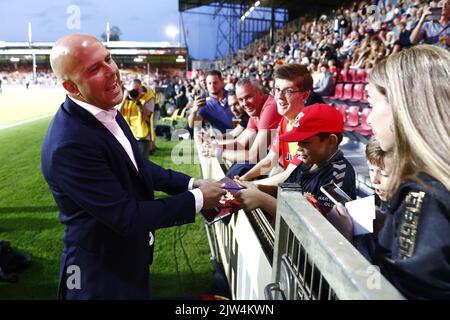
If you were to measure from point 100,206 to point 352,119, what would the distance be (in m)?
7.13

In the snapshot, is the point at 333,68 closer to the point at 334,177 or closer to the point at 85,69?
the point at 334,177

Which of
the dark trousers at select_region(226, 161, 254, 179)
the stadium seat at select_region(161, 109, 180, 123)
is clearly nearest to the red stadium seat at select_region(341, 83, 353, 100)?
the dark trousers at select_region(226, 161, 254, 179)

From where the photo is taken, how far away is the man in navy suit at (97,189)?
1.50 m

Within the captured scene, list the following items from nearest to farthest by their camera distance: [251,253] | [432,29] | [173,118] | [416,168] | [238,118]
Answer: [416,168]
[251,253]
[238,118]
[432,29]
[173,118]

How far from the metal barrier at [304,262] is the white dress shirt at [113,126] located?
0.37 m

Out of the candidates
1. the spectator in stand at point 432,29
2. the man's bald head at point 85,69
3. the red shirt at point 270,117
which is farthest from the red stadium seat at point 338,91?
the man's bald head at point 85,69

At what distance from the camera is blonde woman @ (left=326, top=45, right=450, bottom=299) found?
91 cm

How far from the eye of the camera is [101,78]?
1.64 m

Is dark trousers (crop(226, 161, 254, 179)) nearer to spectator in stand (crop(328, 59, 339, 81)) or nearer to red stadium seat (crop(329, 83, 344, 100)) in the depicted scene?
red stadium seat (crop(329, 83, 344, 100))

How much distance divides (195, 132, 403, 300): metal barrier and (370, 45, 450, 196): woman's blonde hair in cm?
32

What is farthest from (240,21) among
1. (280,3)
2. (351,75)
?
(351,75)

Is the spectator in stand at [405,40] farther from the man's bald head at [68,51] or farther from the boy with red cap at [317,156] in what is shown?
the man's bald head at [68,51]

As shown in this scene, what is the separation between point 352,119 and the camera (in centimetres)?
779
